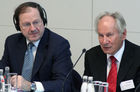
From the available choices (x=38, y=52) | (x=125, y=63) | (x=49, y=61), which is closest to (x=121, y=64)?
(x=125, y=63)

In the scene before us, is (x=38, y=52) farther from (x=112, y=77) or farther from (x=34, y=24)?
(x=112, y=77)

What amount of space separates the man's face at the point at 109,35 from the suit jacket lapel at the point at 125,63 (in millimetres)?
102

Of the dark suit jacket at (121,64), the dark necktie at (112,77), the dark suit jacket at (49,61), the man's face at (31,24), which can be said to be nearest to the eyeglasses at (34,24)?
the man's face at (31,24)

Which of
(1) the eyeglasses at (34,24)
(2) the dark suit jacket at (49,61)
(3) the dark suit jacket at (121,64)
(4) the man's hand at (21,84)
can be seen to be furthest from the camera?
(1) the eyeglasses at (34,24)

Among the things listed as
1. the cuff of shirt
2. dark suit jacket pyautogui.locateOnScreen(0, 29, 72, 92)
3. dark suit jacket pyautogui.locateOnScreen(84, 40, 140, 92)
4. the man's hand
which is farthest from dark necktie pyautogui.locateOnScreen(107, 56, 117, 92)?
the man's hand

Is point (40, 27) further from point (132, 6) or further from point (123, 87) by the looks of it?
point (132, 6)

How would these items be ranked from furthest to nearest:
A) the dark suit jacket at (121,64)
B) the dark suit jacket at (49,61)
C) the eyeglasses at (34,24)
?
the eyeglasses at (34,24) → the dark suit jacket at (49,61) → the dark suit jacket at (121,64)

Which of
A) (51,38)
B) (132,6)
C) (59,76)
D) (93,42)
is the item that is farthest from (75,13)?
(59,76)

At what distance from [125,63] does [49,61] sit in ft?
2.18

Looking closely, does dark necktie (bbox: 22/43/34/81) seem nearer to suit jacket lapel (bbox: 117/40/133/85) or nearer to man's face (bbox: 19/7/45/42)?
man's face (bbox: 19/7/45/42)

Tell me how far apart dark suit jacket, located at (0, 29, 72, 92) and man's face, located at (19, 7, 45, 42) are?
90 millimetres

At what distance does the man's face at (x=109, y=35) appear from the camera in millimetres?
2666

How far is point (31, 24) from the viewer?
288cm

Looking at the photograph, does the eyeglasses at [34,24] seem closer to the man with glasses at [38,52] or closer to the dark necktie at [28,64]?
the man with glasses at [38,52]
